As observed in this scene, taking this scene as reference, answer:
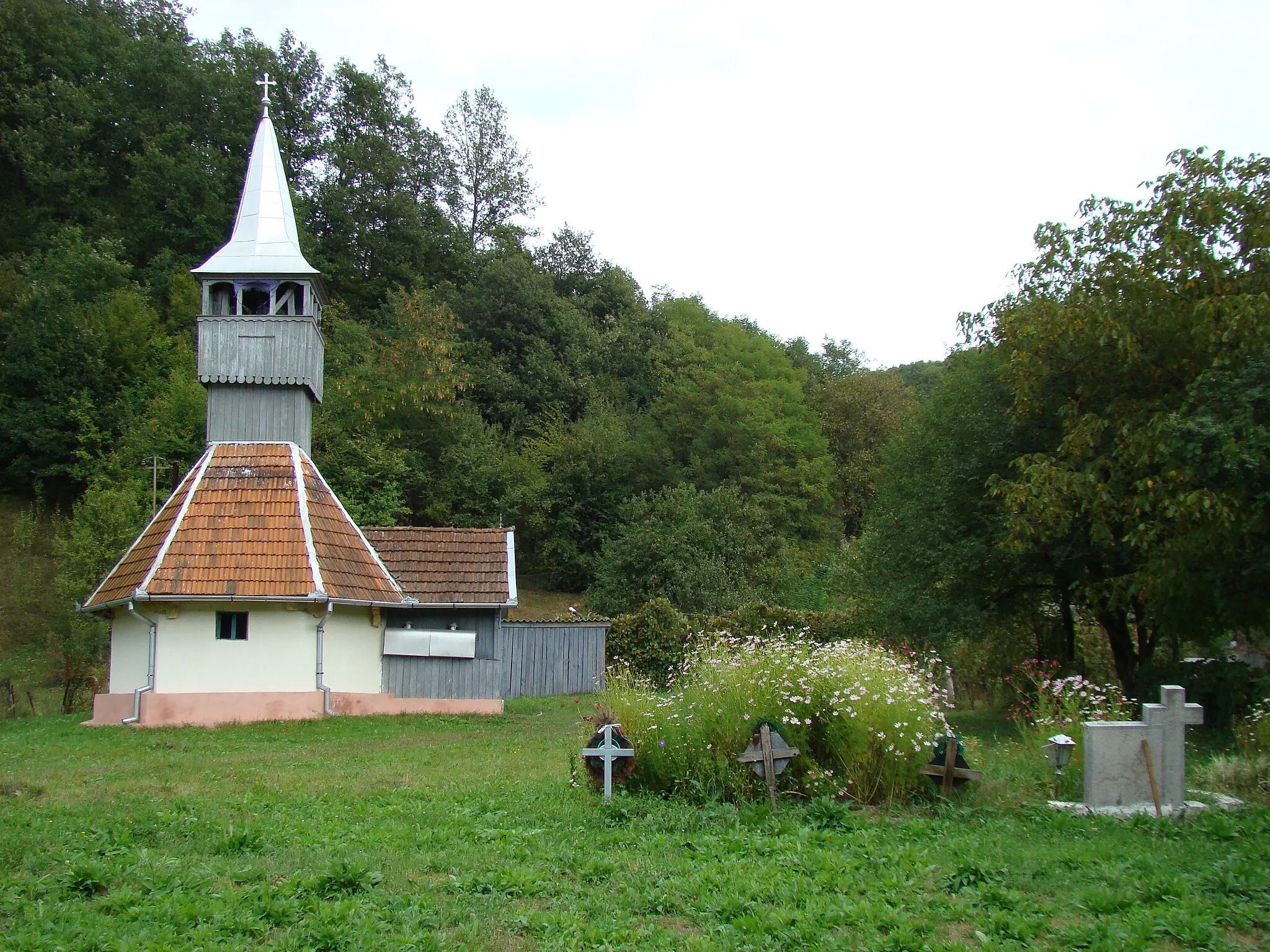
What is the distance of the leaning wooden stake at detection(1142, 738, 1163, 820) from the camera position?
8.54 metres

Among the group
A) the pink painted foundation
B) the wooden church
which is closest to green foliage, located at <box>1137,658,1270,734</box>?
the wooden church

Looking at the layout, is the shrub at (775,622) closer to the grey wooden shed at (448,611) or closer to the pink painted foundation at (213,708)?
the grey wooden shed at (448,611)

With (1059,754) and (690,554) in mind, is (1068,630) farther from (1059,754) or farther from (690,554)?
(690,554)

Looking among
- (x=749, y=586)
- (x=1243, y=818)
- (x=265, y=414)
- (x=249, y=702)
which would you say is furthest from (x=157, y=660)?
(x=749, y=586)

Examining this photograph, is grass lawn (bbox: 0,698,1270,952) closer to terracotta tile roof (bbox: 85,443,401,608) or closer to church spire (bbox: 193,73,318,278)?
terracotta tile roof (bbox: 85,443,401,608)

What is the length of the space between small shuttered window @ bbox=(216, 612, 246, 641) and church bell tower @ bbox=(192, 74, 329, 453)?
447 centimetres

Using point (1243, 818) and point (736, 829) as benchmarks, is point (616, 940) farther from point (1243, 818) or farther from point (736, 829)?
point (1243, 818)

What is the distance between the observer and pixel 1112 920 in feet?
19.6

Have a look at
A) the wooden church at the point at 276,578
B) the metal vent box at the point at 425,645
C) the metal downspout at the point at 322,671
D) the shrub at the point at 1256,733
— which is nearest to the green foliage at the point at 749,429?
the wooden church at the point at 276,578

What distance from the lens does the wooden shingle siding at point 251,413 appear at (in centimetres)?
2181

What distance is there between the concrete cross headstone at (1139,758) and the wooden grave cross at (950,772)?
0.95 metres

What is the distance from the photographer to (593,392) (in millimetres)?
42750

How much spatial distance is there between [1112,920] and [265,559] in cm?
1643

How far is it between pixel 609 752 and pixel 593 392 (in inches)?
1340
